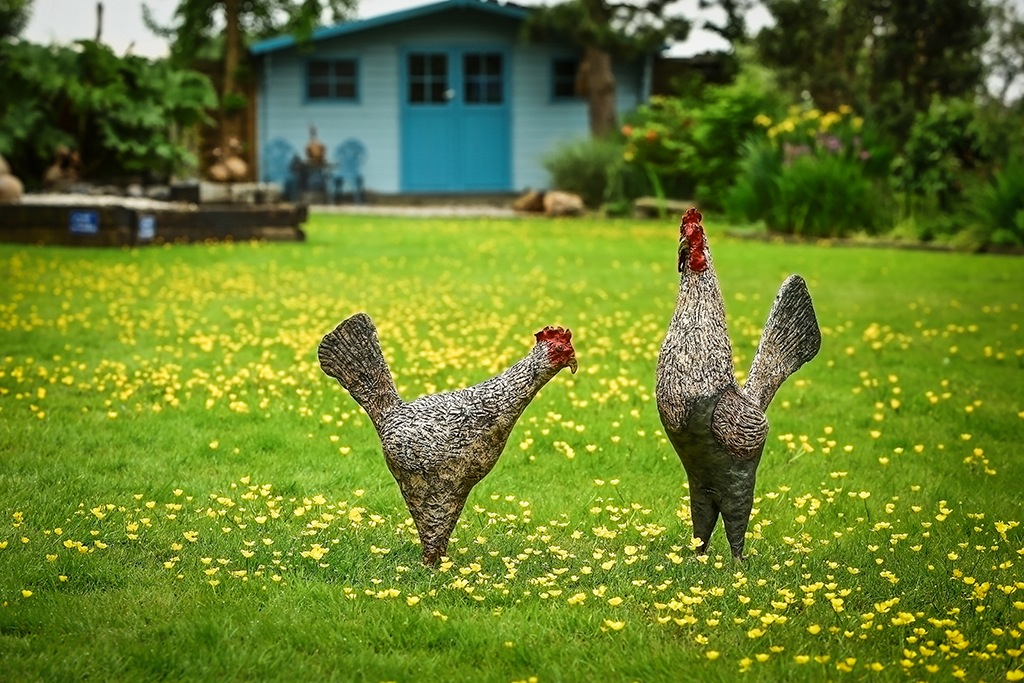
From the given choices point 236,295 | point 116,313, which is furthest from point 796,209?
point 116,313

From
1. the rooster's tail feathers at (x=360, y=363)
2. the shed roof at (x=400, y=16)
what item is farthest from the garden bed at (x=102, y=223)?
the rooster's tail feathers at (x=360, y=363)

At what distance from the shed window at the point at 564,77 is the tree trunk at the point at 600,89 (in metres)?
1.68

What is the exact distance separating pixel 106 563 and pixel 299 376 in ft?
13.3

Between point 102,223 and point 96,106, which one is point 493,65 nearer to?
point 96,106

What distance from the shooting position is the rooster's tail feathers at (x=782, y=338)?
17.0 ft

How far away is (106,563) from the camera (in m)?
5.02

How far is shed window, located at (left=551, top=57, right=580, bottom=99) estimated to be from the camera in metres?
31.5

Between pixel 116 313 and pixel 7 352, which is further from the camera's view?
pixel 116 313

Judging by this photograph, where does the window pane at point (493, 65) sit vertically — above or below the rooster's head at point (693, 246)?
above

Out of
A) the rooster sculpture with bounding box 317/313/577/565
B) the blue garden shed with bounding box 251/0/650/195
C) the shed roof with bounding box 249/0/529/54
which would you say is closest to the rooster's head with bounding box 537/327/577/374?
the rooster sculpture with bounding box 317/313/577/565

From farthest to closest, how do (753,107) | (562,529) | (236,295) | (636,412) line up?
(753,107) < (236,295) < (636,412) < (562,529)

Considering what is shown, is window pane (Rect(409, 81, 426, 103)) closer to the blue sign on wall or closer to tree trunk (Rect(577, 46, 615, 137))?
tree trunk (Rect(577, 46, 615, 137))

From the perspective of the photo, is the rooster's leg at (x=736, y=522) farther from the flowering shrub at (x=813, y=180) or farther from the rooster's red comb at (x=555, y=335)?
the flowering shrub at (x=813, y=180)

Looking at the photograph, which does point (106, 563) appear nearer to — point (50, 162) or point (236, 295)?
point (236, 295)
